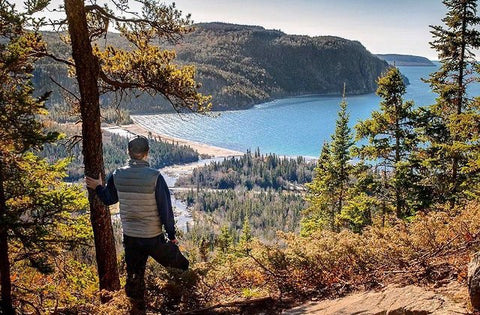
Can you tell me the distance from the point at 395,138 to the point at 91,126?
12200mm

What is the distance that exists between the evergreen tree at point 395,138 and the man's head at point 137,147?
1231cm

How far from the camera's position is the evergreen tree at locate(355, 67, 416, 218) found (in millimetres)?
14898

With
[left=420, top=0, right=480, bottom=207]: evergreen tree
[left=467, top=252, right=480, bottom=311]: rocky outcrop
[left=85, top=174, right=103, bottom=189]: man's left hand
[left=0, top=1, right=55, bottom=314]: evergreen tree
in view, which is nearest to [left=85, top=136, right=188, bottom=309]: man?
[left=85, top=174, right=103, bottom=189]: man's left hand

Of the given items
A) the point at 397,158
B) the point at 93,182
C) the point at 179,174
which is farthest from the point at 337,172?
the point at 179,174

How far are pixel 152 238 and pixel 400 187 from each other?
12558 millimetres

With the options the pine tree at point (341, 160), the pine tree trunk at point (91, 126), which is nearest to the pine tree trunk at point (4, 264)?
the pine tree trunk at point (91, 126)

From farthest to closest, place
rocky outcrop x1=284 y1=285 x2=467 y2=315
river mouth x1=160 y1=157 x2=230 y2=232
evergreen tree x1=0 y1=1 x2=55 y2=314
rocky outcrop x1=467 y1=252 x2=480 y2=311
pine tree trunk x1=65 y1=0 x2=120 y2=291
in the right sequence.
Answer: river mouth x1=160 y1=157 x2=230 y2=232, pine tree trunk x1=65 y1=0 x2=120 y2=291, evergreen tree x1=0 y1=1 x2=55 y2=314, rocky outcrop x1=284 y1=285 x2=467 y2=315, rocky outcrop x1=467 y1=252 x2=480 y2=311

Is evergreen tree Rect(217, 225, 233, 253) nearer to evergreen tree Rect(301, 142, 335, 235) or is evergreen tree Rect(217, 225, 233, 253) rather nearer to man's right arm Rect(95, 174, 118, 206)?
man's right arm Rect(95, 174, 118, 206)

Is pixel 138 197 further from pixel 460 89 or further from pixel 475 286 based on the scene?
pixel 460 89

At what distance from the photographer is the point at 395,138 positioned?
15.2 m

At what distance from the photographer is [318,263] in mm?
5059

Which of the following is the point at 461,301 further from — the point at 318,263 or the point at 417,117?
the point at 417,117

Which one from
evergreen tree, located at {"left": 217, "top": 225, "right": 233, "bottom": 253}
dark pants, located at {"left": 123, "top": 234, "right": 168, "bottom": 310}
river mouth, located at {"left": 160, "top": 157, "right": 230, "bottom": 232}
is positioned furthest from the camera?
river mouth, located at {"left": 160, "top": 157, "right": 230, "bottom": 232}

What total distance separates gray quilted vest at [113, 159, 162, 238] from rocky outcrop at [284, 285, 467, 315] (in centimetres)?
166
